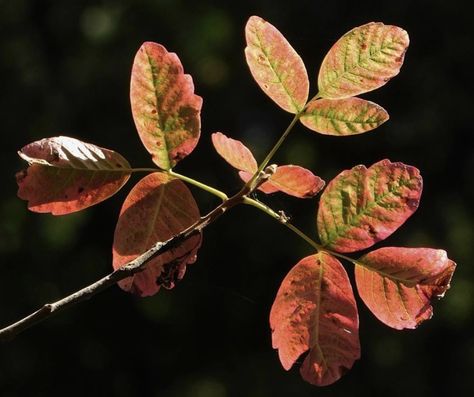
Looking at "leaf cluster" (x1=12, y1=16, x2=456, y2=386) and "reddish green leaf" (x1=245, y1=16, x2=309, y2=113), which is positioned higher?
"reddish green leaf" (x1=245, y1=16, x2=309, y2=113)

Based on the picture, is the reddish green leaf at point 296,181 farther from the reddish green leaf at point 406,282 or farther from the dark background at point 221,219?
the dark background at point 221,219

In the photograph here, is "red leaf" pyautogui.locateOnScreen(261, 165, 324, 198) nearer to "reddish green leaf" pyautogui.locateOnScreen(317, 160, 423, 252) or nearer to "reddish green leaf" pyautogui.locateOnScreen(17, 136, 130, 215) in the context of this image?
"reddish green leaf" pyautogui.locateOnScreen(317, 160, 423, 252)

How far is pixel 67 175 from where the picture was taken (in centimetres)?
79

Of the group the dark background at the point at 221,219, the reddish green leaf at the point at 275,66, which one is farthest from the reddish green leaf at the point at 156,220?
the dark background at the point at 221,219

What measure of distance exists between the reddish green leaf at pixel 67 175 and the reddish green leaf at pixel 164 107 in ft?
0.11

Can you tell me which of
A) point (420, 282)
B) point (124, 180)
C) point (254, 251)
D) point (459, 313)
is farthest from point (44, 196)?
point (459, 313)

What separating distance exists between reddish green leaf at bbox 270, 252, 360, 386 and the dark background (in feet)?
11.5

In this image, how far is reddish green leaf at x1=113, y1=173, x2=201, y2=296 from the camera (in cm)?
80

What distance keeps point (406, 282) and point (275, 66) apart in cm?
20

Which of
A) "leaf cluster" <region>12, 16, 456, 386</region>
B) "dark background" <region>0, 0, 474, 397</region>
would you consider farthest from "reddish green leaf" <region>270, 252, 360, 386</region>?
"dark background" <region>0, 0, 474, 397</region>

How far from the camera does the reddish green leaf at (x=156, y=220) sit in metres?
0.80

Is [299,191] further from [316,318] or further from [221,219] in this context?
[221,219]

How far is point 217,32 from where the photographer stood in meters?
5.14

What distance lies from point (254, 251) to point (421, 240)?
2.46 feet
